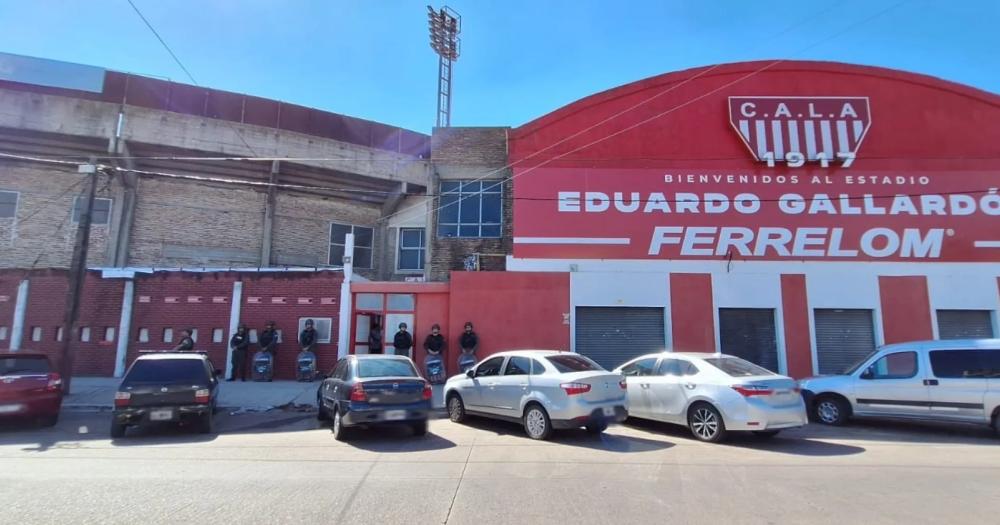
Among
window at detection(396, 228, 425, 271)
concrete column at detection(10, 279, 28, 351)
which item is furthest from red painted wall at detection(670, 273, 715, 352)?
concrete column at detection(10, 279, 28, 351)

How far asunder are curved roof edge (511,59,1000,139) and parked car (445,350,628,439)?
11.3m

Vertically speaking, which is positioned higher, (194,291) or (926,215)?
(926,215)


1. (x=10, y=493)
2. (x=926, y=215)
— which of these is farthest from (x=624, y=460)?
(x=926, y=215)

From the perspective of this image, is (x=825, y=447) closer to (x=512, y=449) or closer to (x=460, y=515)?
(x=512, y=449)

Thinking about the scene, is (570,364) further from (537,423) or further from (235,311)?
(235,311)

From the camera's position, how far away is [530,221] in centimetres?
1842

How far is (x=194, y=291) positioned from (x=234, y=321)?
168 cm

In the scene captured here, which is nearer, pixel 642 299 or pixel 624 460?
pixel 624 460

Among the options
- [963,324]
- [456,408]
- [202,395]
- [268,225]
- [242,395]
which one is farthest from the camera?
[268,225]

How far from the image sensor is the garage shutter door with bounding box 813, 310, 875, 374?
17.5 meters

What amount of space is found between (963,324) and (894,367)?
32.1ft

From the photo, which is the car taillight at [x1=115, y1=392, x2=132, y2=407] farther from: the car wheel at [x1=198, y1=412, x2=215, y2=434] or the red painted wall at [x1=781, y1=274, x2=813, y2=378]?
the red painted wall at [x1=781, y1=274, x2=813, y2=378]

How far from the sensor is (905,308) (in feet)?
57.4

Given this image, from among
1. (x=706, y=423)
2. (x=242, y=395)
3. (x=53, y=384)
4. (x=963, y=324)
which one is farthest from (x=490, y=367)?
(x=963, y=324)
